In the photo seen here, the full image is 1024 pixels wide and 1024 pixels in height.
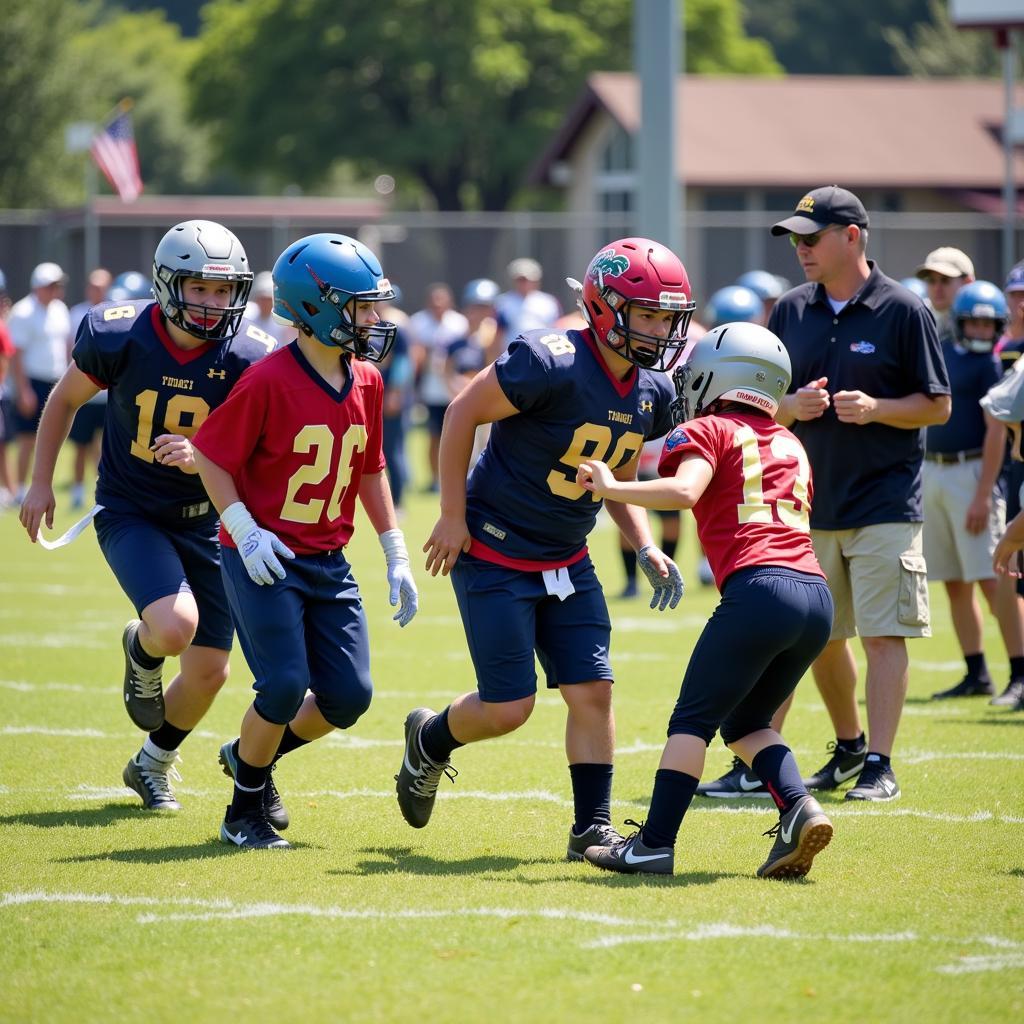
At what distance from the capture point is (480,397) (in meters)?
5.69

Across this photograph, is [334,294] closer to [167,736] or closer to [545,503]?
[545,503]

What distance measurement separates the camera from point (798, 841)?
530 centimetres

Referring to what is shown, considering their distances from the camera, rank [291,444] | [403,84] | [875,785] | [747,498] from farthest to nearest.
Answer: [403,84], [875,785], [291,444], [747,498]

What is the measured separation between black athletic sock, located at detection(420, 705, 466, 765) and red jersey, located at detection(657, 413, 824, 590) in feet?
3.63

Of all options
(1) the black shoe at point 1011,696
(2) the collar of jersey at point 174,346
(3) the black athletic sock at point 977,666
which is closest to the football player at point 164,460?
(2) the collar of jersey at point 174,346

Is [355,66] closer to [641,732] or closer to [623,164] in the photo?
[623,164]

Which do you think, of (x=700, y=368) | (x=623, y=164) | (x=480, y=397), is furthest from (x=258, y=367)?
(x=623, y=164)

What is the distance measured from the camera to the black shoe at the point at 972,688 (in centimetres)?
917

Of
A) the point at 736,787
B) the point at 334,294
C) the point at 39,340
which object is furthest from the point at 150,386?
the point at 39,340

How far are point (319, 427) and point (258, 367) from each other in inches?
11.6

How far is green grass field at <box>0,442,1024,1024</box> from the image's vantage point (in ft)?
14.0

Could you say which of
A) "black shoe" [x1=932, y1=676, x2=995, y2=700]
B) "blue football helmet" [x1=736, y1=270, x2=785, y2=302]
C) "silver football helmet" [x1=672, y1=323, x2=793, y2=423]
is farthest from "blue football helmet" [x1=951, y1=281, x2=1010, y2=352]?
"silver football helmet" [x1=672, y1=323, x2=793, y2=423]

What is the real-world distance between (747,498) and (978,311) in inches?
168

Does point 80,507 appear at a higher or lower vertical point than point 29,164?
lower
